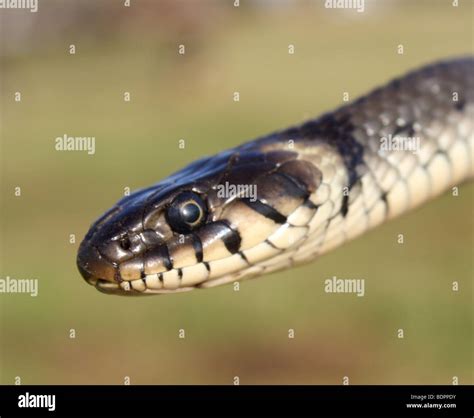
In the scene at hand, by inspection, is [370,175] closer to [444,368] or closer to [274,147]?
[274,147]
